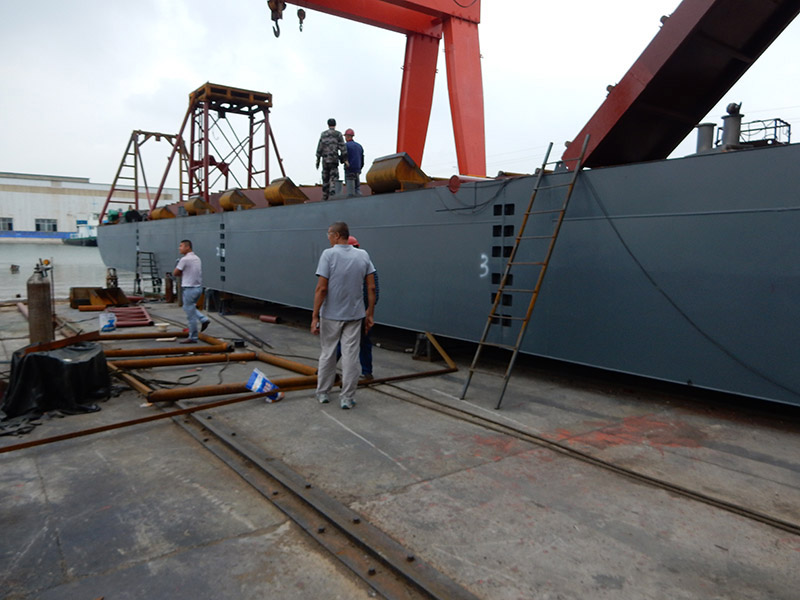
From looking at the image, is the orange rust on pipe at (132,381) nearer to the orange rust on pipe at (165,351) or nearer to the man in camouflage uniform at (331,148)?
the orange rust on pipe at (165,351)

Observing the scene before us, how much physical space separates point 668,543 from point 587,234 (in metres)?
3.55

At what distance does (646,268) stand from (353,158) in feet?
19.7

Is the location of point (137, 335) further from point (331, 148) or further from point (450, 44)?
point (450, 44)

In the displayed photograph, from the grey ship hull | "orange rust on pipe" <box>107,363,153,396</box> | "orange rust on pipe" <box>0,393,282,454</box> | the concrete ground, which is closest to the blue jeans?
"orange rust on pipe" <box>107,363,153,396</box>

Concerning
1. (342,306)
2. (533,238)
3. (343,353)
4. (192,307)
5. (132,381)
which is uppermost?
(533,238)

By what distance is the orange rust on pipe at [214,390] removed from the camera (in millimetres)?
4977

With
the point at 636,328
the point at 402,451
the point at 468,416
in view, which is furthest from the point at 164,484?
the point at 636,328

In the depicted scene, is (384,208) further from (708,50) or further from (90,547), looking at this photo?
(90,547)

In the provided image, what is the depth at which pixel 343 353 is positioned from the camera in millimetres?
5219

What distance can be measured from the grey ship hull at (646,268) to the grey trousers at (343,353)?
209 centimetres

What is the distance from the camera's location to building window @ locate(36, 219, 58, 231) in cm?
6531

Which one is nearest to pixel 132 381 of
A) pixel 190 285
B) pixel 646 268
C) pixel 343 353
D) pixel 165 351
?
pixel 165 351

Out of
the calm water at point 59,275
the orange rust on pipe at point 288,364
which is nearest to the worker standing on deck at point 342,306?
the orange rust on pipe at point 288,364

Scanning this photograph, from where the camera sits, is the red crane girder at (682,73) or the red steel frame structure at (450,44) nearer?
the red crane girder at (682,73)
